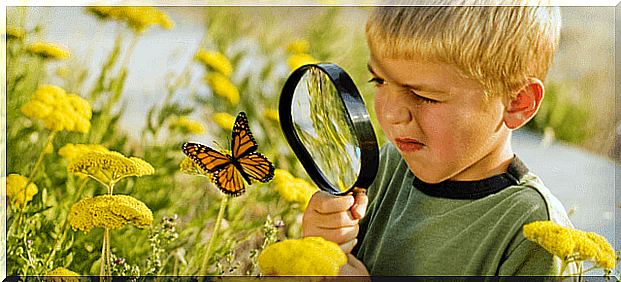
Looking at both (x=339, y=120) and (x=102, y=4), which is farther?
(x=102, y=4)

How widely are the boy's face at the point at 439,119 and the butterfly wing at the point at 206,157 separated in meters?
0.23

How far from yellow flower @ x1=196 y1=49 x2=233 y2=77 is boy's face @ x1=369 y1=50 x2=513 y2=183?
37 cm

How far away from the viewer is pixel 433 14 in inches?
25.8

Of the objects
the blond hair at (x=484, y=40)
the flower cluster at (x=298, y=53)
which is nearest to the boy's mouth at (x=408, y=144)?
the blond hair at (x=484, y=40)

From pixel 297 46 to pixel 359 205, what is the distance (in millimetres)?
375

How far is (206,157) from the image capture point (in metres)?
0.75

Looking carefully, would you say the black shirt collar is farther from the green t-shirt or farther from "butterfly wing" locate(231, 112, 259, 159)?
"butterfly wing" locate(231, 112, 259, 159)

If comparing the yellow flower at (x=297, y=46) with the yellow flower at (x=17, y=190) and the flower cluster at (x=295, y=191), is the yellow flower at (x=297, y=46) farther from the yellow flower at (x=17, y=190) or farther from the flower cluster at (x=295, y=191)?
the yellow flower at (x=17, y=190)

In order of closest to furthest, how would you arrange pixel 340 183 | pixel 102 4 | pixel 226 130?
pixel 340 183
pixel 102 4
pixel 226 130

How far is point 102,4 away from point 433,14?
531mm

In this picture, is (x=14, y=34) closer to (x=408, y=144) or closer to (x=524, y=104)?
(x=408, y=144)

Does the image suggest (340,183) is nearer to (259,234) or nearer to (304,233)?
(304,233)

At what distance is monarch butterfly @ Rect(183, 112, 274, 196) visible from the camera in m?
0.75

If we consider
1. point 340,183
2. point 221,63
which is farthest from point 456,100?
point 221,63
